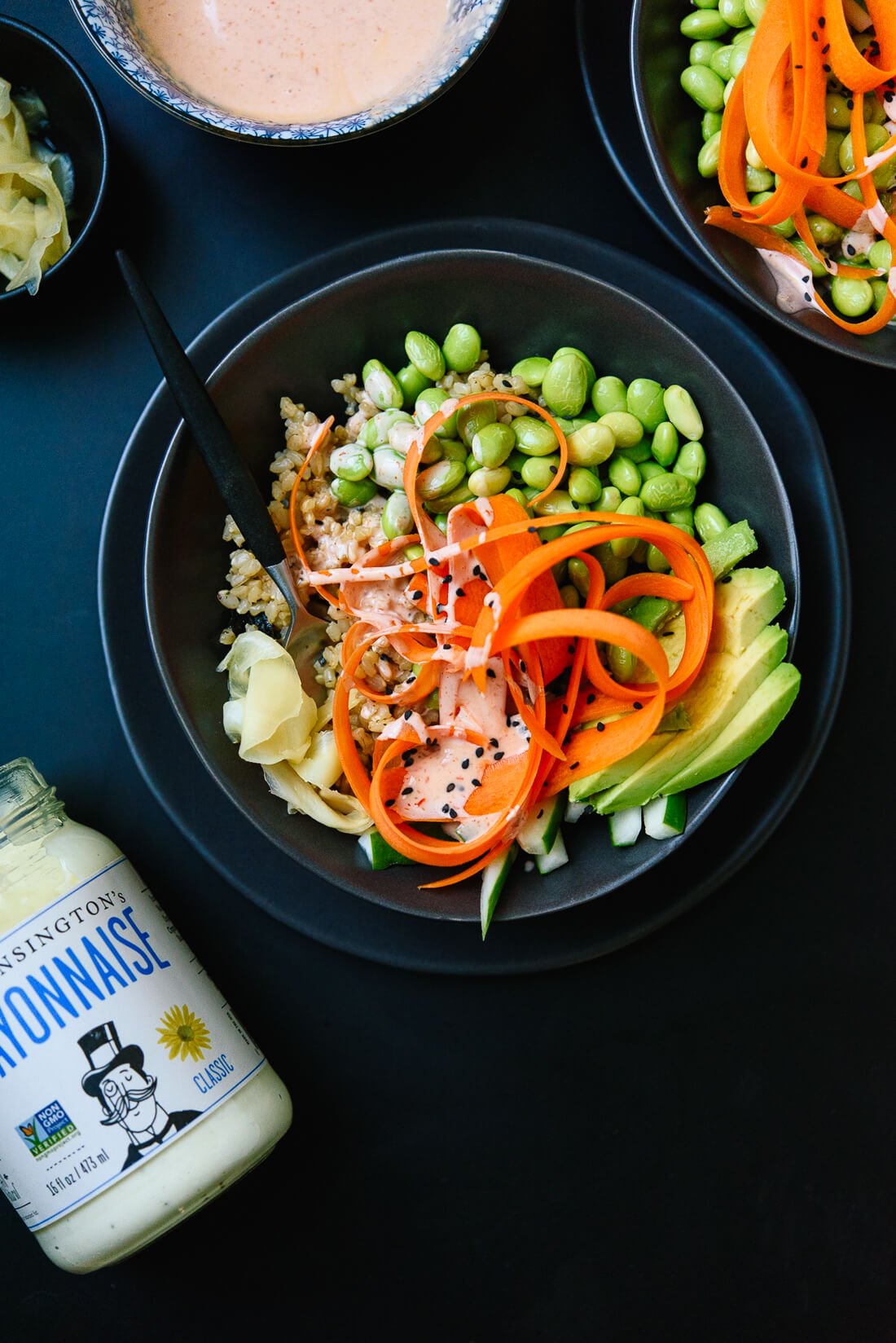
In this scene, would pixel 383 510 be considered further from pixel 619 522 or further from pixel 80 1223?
pixel 80 1223

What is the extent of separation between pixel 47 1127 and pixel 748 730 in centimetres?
104

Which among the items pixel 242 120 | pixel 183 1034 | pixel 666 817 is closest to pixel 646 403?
pixel 666 817

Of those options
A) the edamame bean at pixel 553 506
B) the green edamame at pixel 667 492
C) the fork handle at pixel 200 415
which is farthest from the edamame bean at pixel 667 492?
the fork handle at pixel 200 415

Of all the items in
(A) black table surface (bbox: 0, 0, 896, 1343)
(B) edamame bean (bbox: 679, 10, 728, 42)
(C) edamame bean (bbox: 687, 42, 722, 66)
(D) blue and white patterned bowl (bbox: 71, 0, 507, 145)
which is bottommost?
(A) black table surface (bbox: 0, 0, 896, 1343)

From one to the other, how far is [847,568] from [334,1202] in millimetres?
1315

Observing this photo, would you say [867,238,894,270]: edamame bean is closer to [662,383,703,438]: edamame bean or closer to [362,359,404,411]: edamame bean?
[662,383,703,438]: edamame bean

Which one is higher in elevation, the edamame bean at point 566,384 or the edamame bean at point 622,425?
the edamame bean at point 566,384

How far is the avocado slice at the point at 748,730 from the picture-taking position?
1.27 m

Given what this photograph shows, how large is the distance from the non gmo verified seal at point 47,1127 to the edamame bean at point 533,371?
1188 mm

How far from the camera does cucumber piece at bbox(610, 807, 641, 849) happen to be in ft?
4.44

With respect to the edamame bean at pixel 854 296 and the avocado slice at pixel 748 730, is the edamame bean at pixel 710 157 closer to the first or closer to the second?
A: the edamame bean at pixel 854 296

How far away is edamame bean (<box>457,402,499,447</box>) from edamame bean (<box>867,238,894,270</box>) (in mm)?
589

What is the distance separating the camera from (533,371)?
143 centimetres

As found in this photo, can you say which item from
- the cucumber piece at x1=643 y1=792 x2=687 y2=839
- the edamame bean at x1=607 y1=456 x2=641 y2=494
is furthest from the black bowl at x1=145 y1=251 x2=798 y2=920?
the edamame bean at x1=607 y1=456 x2=641 y2=494
